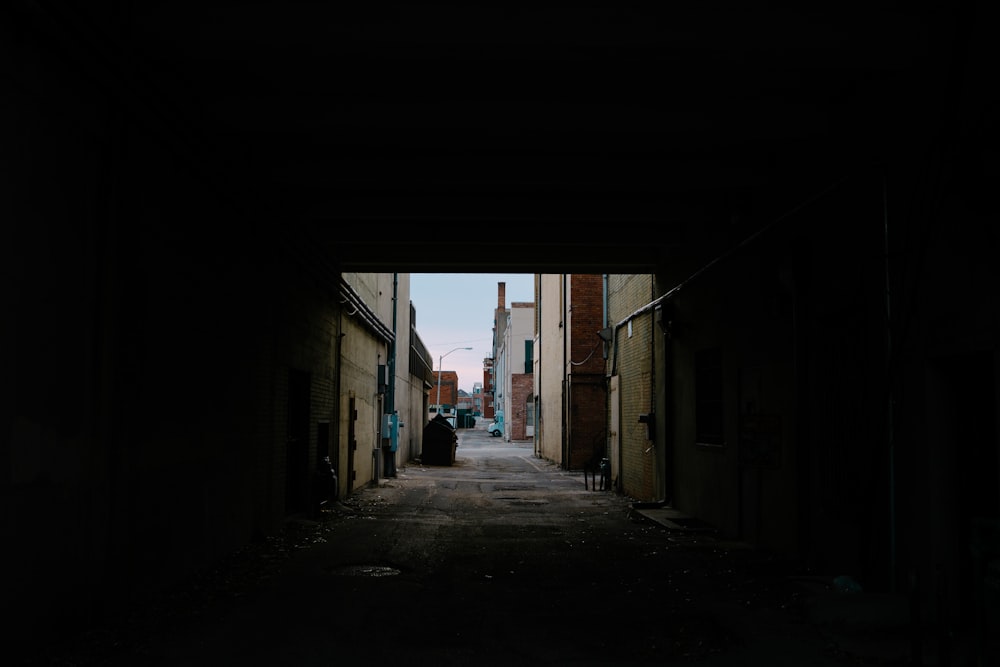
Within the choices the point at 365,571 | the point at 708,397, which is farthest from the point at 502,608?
the point at 708,397

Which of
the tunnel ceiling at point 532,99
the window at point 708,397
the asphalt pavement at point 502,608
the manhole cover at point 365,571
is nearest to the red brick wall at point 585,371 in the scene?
the window at point 708,397

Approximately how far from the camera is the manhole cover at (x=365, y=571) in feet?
28.7

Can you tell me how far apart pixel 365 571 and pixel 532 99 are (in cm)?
501

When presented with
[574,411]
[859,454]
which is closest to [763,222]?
[859,454]

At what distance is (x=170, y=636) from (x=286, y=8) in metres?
4.58

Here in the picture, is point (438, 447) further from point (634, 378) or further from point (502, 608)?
point (502, 608)

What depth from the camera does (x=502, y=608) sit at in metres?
7.28

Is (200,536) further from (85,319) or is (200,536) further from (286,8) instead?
(286,8)

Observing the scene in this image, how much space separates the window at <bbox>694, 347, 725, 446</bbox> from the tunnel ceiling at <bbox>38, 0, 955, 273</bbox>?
168 centimetres

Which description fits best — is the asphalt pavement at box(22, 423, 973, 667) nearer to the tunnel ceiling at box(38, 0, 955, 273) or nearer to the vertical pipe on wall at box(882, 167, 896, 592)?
the vertical pipe on wall at box(882, 167, 896, 592)

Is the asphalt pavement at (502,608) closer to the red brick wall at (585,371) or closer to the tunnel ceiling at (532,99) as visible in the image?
the tunnel ceiling at (532,99)

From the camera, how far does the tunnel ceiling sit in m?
6.27

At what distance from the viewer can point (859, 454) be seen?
798 cm

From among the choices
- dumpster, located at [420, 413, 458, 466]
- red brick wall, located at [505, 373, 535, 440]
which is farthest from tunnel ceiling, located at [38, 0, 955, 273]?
red brick wall, located at [505, 373, 535, 440]
